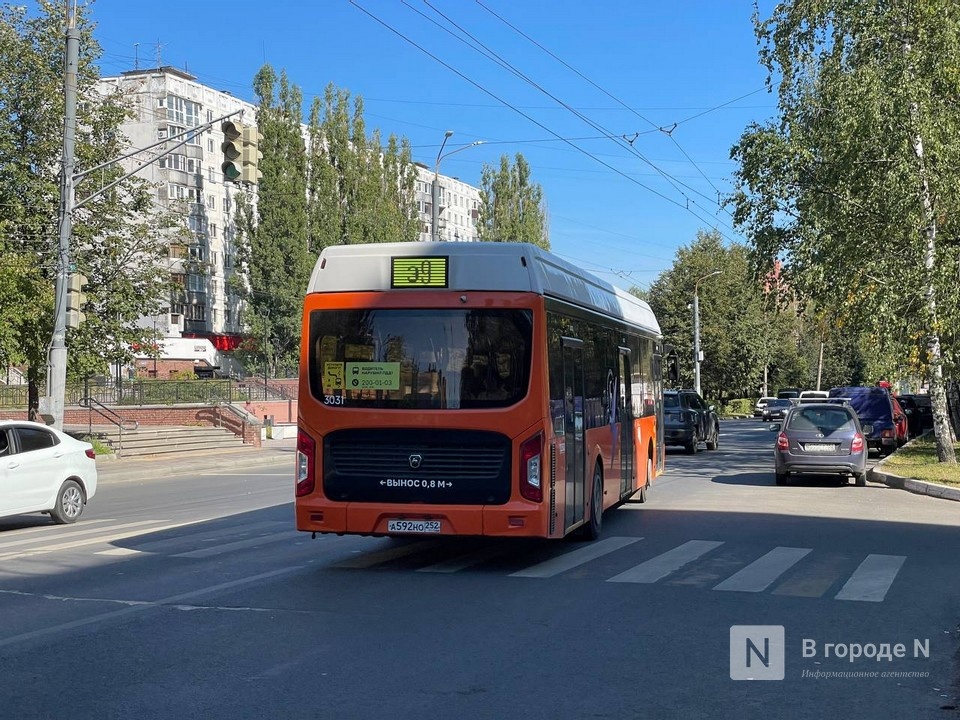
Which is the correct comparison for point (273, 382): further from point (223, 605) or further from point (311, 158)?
point (223, 605)

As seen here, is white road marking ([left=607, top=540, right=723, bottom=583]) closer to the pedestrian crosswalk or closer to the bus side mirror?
the pedestrian crosswalk

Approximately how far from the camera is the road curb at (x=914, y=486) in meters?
19.1

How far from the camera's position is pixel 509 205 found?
251ft

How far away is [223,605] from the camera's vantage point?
8.70 m

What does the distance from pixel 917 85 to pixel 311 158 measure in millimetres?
46189

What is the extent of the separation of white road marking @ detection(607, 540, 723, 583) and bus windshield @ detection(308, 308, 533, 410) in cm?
195

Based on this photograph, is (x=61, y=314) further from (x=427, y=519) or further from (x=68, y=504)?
(x=427, y=519)

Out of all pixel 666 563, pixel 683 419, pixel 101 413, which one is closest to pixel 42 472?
pixel 666 563

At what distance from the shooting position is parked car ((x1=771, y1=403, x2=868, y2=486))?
69.4ft

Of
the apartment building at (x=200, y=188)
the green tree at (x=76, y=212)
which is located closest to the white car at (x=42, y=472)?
the green tree at (x=76, y=212)

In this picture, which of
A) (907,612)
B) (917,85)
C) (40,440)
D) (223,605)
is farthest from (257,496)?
(917,85)

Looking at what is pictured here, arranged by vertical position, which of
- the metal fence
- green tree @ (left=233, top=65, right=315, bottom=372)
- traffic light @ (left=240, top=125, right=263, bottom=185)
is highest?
green tree @ (left=233, top=65, right=315, bottom=372)

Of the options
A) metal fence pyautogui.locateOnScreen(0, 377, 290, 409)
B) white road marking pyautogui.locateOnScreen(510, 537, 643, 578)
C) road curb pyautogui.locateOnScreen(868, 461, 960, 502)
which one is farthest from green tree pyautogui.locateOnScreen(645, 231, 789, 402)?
white road marking pyautogui.locateOnScreen(510, 537, 643, 578)

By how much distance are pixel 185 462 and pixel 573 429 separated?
21021 mm
